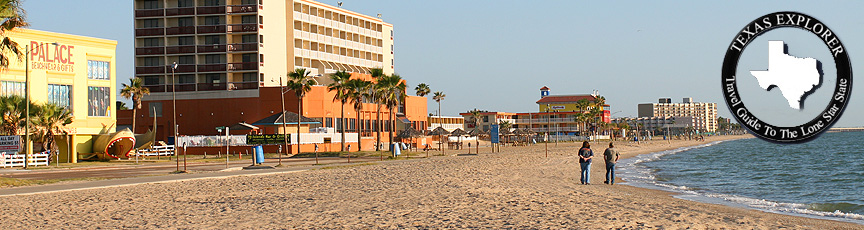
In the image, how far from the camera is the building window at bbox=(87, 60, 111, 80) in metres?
51.0

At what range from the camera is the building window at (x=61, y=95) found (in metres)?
47.7

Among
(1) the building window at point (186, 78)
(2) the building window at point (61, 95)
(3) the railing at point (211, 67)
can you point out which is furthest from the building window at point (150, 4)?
(2) the building window at point (61, 95)

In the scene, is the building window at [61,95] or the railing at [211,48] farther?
the railing at [211,48]

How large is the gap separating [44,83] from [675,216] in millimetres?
43427

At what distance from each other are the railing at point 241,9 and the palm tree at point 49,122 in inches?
1288

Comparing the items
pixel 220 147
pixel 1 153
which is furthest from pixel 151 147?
pixel 1 153

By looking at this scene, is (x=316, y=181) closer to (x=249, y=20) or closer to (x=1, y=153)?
(x=1, y=153)

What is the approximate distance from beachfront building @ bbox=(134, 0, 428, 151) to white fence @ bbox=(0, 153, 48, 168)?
27987 mm

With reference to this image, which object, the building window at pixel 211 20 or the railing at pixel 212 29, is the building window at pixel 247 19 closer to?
the railing at pixel 212 29

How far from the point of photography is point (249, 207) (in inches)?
666

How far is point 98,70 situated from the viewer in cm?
5162

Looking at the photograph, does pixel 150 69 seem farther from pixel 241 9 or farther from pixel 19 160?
pixel 19 160

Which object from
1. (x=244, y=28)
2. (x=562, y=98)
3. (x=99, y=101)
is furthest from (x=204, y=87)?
(x=562, y=98)

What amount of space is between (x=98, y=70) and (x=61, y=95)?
12.7 feet
